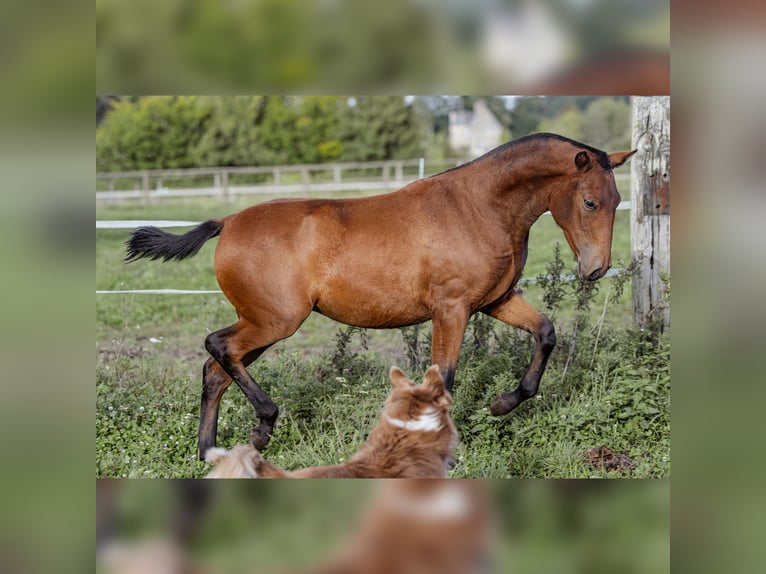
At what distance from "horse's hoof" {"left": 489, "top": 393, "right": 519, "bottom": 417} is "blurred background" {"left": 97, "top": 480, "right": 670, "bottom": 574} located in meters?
0.54

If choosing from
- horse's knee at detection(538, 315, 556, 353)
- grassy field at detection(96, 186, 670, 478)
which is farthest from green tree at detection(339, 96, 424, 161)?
horse's knee at detection(538, 315, 556, 353)

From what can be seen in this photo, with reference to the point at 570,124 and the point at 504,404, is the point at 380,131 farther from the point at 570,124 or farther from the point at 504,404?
the point at 504,404

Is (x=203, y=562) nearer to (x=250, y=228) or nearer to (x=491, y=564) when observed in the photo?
(x=491, y=564)

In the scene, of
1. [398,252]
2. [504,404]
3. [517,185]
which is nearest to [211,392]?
[398,252]

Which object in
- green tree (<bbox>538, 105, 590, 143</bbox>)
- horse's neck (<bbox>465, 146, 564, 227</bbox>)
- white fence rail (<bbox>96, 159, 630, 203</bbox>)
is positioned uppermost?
green tree (<bbox>538, 105, 590, 143</bbox>)

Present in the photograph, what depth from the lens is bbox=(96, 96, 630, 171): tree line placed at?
1030 centimetres

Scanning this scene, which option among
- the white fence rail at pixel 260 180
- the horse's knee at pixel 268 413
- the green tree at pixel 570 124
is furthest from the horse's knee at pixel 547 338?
the white fence rail at pixel 260 180

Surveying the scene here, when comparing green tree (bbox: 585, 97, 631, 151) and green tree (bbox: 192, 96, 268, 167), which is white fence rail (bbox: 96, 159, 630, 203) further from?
green tree (bbox: 585, 97, 631, 151)

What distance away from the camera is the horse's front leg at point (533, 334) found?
3549 millimetres

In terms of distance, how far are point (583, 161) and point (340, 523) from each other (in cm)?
190

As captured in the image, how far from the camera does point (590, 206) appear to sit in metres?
3.22

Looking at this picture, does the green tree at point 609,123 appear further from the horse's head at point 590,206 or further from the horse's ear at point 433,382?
the horse's ear at point 433,382
